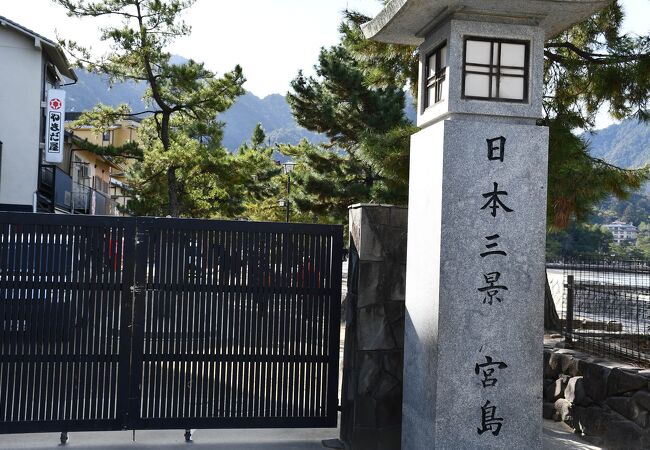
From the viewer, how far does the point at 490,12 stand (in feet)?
16.3

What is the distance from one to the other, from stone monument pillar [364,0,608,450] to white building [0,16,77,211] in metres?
18.2

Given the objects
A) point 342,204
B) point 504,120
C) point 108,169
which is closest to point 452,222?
point 504,120

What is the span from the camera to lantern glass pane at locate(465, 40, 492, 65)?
5.05 meters

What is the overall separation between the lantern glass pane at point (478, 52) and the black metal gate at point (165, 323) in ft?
6.79

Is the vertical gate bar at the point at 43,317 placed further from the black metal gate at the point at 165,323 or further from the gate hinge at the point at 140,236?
the gate hinge at the point at 140,236

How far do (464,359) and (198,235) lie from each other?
268cm

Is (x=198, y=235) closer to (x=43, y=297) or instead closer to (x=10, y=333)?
(x=43, y=297)

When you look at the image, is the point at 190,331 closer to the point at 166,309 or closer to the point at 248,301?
the point at 166,309

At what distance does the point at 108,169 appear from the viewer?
42625mm

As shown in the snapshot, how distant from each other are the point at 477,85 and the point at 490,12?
54 centimetres

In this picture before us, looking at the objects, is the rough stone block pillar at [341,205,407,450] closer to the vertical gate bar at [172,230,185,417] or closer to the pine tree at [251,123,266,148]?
the vertical gate bar at [172,230,185,417]

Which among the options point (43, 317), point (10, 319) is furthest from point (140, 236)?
point (10, 319)

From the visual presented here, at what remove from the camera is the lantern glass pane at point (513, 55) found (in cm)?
509

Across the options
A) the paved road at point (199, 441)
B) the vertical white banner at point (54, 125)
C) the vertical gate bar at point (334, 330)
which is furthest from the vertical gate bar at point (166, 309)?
the vertical white banner at point (54, 125)
